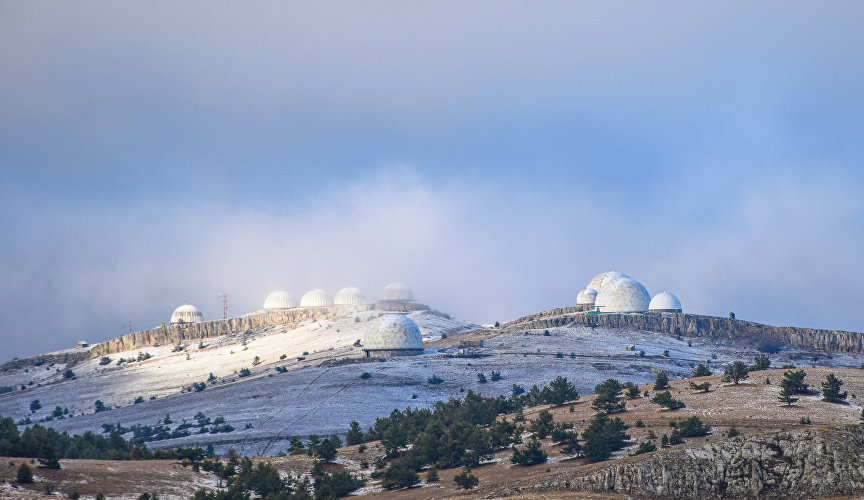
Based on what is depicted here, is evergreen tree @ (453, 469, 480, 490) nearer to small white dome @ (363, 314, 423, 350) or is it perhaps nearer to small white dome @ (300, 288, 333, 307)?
small white dome @ (363, 314, 423, 350)

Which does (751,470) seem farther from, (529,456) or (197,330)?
(197,330)

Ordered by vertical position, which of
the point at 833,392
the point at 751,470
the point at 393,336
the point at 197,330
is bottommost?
the point at 751,470

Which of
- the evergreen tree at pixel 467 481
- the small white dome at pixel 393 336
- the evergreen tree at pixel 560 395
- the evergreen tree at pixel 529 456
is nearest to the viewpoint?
the evergreen tree at pixel 467 481

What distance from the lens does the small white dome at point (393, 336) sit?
111 metres

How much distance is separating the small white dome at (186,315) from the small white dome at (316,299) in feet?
71.1

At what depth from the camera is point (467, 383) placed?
91312 millimetres

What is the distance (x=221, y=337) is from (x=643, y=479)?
416ft

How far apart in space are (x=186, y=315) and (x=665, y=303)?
96499 millimetres

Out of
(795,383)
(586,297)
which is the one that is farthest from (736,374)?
(586,297)

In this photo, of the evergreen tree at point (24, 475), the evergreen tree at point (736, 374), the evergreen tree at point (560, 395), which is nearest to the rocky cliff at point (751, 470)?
the evergreen tree at point (736, 374)

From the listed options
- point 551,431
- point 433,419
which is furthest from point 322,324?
point 551,431

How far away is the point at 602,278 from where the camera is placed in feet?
485

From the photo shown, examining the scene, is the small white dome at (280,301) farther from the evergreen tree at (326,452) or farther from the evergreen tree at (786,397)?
the evergreen tree at (786,397)

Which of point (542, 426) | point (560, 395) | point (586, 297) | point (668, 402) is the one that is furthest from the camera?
point (586, 297)
